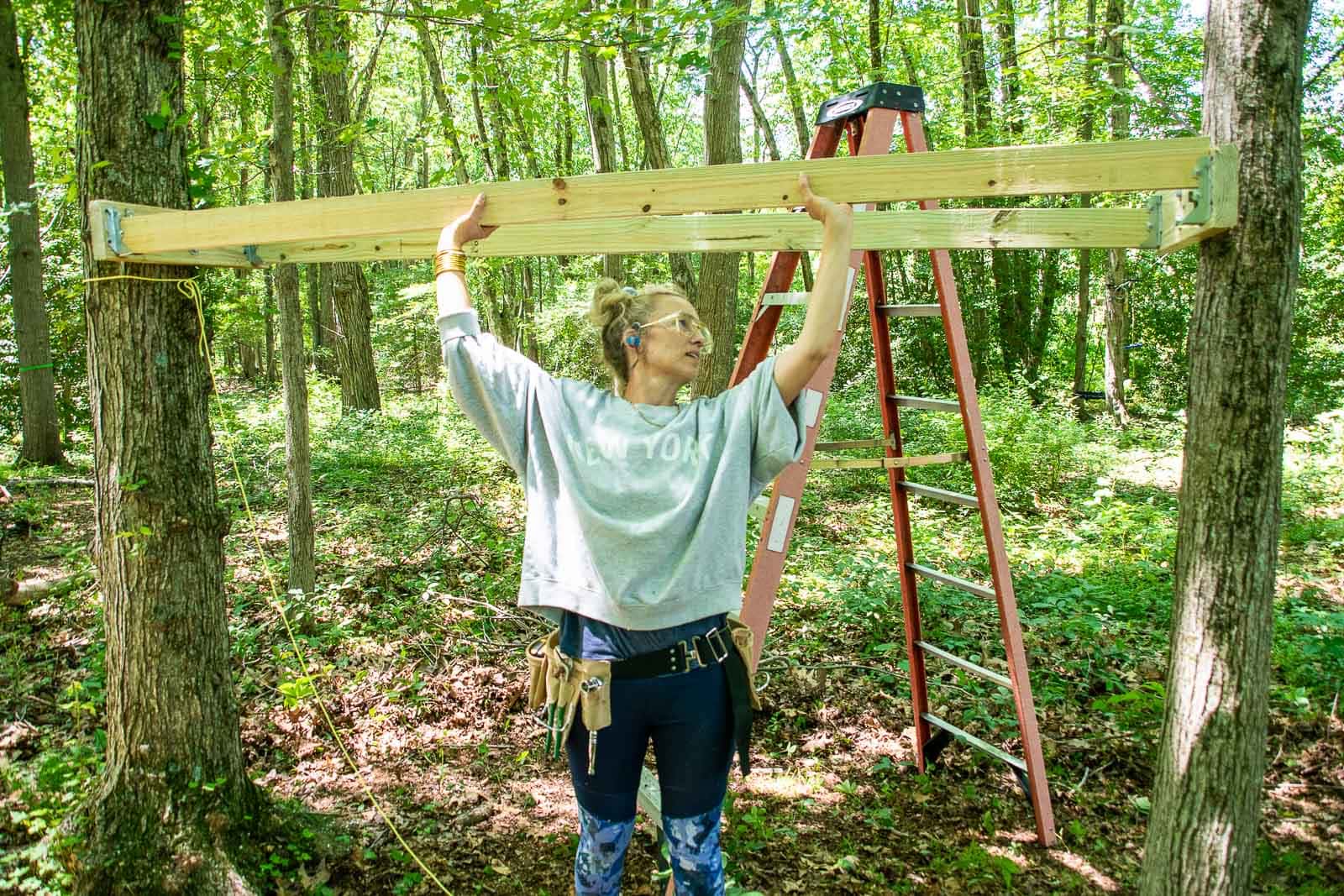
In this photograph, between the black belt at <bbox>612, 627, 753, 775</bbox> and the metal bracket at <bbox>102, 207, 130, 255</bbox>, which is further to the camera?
the metal bracket at <bbox>102, 207, 130, 255</bbox>

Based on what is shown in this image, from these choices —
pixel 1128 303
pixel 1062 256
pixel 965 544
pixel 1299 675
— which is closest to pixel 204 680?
pixel 1299 675

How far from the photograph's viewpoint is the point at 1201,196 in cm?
200

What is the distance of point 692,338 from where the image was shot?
2.21 m

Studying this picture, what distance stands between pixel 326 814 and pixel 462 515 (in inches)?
158

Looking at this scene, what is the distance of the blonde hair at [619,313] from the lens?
2.26 metres

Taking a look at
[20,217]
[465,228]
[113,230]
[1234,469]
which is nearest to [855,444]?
[1234,469]

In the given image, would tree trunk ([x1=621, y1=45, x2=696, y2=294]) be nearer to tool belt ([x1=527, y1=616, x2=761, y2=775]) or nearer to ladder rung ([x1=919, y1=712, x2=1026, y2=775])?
ladder rung ([x1=919, y1=712, x2=1026, y2=775])

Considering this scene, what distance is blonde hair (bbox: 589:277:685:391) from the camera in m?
2.26

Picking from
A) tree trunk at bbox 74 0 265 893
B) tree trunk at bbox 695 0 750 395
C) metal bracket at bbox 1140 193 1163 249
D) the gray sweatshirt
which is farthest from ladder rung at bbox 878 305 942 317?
tree trunk at bbox 695 0 750 395

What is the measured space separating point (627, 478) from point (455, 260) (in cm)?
71

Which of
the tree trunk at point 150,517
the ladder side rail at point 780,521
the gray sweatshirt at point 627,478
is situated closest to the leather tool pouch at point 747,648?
the gray sweatshirt at point 627,478

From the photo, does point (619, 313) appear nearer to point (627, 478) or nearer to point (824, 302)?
point (627, 478)

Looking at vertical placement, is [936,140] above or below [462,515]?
above

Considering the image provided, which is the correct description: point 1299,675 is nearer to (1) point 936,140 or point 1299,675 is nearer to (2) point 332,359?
(1) point 936,140
